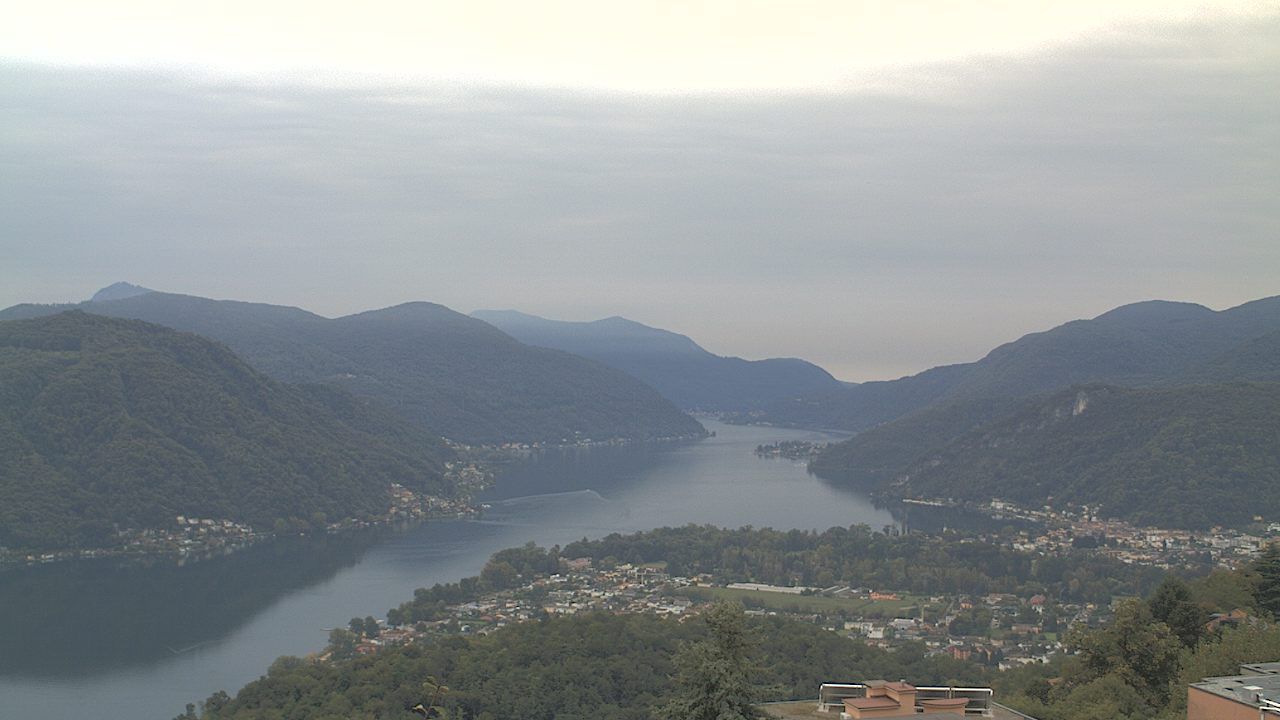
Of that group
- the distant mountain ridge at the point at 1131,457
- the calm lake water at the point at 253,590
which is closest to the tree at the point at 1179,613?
the calm lake water at the point at 253,590

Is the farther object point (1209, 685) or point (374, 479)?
point (374, 479)

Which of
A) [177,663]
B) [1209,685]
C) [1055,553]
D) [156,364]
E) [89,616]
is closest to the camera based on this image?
[1209,685]

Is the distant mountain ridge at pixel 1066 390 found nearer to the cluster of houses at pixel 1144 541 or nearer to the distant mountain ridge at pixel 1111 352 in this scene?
the distant mountain ridge at pixel 1111 352

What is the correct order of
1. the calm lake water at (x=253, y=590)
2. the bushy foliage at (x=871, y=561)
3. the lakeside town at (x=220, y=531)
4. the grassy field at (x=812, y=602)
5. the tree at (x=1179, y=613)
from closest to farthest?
the tree at (x=1179, y=613) → the calm lake water at (x=253, y=590) → the grassy field at (x=812, y=602) → the bushy foliage at (x=871, y=561) → the lakeside town at (x=220, y=531)

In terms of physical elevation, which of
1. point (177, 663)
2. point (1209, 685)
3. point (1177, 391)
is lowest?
point (177, 663)

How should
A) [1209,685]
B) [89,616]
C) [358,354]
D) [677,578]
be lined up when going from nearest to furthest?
[1209,685] < [89,616] < [677,578] < [358,354]

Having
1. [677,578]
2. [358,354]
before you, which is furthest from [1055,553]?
[358,354]

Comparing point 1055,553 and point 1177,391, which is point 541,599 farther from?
point 1177,391
